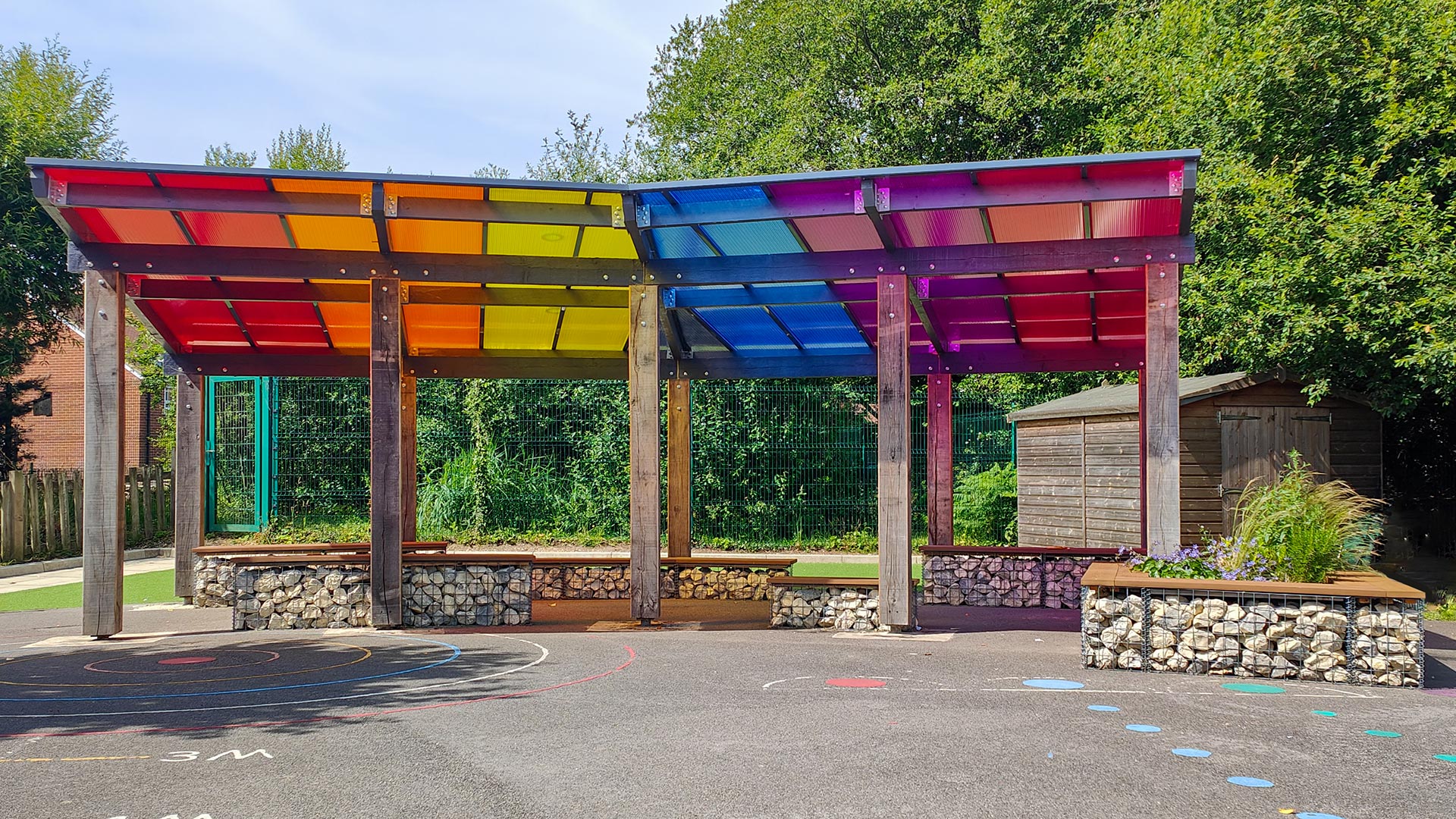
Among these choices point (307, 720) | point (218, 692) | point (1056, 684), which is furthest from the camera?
point (1056, 684)

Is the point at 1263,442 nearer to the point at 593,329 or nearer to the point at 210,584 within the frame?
the point at 593,329

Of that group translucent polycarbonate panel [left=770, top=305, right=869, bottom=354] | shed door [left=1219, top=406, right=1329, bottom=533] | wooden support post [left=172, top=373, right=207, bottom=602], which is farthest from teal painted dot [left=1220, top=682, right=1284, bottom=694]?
wooden support post [left=172, top=373, right=207, bottom=602]

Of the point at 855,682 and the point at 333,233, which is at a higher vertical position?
the point at 333,233

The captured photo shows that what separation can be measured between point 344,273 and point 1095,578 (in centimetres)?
709

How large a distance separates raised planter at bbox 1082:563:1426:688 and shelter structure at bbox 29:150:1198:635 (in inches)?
35.7

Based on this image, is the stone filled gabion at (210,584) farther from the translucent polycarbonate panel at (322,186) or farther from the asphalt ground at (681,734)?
the translucent polycarbonate panel at (322,186)

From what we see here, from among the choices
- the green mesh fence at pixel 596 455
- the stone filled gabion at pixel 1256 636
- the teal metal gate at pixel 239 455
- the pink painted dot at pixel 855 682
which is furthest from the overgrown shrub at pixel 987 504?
the teal metal gate at pixel 239 455

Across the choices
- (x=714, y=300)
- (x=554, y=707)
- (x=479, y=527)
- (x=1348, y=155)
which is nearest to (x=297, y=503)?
(x=479, y=527)

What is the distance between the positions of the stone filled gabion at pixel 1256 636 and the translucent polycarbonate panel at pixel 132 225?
330 inches

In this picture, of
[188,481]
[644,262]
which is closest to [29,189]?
[188,481]

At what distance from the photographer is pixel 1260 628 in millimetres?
8133

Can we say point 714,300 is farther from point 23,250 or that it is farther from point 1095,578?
point 23,250

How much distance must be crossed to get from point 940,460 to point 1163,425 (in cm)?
480

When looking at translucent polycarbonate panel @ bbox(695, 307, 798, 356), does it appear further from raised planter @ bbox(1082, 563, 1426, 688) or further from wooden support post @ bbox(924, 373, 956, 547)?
raised planter @ bbox(1082, 563, 1426, 688)
